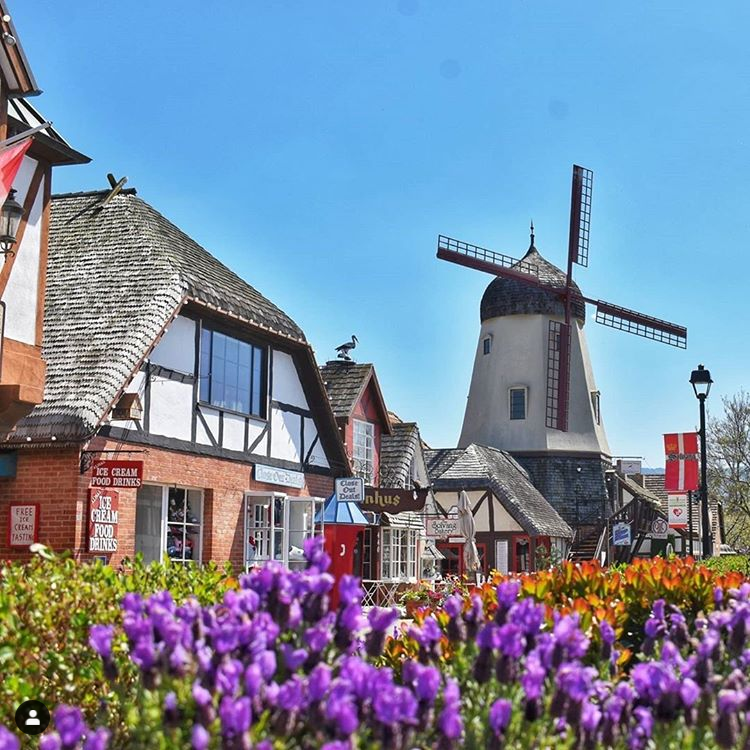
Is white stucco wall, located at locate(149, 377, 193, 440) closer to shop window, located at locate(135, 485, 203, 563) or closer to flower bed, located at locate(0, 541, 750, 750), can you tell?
shop window, located at locate(135, 485, 203, 563)

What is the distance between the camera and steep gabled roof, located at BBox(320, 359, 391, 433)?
1051 inches

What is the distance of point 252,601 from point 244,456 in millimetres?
16127

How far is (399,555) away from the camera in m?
29.1

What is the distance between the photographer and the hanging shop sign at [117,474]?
1545 cm

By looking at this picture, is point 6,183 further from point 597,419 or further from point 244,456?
point 597,419

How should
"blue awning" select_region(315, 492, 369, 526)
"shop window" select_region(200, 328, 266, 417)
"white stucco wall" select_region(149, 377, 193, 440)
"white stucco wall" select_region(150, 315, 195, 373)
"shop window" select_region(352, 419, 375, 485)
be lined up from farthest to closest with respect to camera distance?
"shop window" select_region(352, 419, 375, 485)
"blue awning" select_region(315, 492, 369, 526)
"shop window" select_region(200, 328, 266, 417)
"white stucco wall" select_region(150, 315, 195, 373)
"white stucco wall" select_region(149, 377, 193, 440)

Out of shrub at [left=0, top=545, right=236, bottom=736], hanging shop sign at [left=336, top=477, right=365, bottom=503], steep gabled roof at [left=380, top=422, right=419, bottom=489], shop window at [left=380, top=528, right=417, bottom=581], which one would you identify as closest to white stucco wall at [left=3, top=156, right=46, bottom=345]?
shrub at [left=0, top=545, right=236, bottom=736]

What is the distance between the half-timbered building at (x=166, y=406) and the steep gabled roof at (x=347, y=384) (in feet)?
9.96

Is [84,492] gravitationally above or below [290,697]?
above

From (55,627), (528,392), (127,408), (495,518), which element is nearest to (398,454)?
(495,518)

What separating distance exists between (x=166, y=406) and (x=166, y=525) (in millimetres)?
1913

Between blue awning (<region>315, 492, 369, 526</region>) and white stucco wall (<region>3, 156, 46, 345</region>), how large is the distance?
8.62 metres

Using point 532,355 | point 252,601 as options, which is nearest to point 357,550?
point 532,355

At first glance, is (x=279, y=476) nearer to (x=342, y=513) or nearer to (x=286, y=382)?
(x=342, y=513)
